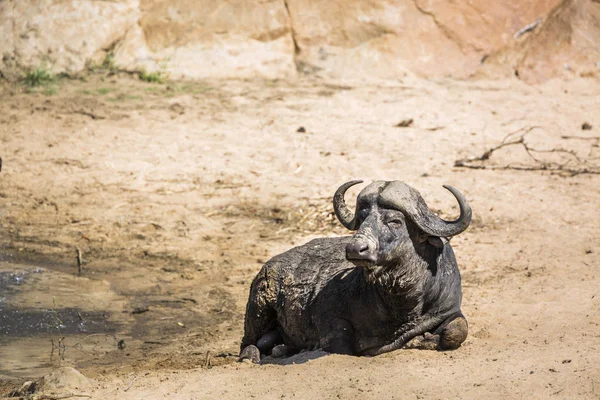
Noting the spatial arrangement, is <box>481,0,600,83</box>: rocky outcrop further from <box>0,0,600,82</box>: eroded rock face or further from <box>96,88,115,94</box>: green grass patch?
<box>96,88,115,94</box>: green grass patch

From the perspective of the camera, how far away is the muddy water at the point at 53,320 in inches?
304

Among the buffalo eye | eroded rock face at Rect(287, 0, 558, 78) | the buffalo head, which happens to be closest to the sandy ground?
eroded rock face at Rect(287, 0, 558, 78)

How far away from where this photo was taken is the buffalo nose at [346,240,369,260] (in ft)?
19.6

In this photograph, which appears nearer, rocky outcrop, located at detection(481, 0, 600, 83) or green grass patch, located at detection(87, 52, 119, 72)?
rocky outcrop, located at detection(481, 0, 600, 83)

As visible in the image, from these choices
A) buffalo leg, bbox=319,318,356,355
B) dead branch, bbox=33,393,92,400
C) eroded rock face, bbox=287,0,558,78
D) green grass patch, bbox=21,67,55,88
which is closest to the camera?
dead branch, bbox=33,393,92,400

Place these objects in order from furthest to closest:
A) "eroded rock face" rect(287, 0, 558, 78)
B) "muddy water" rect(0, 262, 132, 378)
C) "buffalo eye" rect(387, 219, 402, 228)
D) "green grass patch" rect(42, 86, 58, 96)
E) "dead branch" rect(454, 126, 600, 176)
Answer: "eroded rock face" rect(287, 0, 558, 78) → "green grass patch" rect(42, 86, 58, 96) → "dead branch" rect(454, 126, 600, 176) → "muddy water" rect(0, 262, 132, 378) → "buffalo eye" rect(387, 219, 402, 228)

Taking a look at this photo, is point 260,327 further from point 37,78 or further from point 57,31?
point 57,31

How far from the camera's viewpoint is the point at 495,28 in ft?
48.5

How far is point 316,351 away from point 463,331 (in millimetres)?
1036

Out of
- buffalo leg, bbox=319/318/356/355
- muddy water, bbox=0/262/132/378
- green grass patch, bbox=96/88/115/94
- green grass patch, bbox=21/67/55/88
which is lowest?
muddy water, bbox=0/262/132/378

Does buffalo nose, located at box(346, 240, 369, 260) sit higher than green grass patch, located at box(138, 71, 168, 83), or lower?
higher

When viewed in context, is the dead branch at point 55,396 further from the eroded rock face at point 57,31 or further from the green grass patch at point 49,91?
the eroded rock face at point 57,31

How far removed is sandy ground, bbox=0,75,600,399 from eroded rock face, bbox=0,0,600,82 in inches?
18.0

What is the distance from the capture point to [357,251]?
5.96 metres
